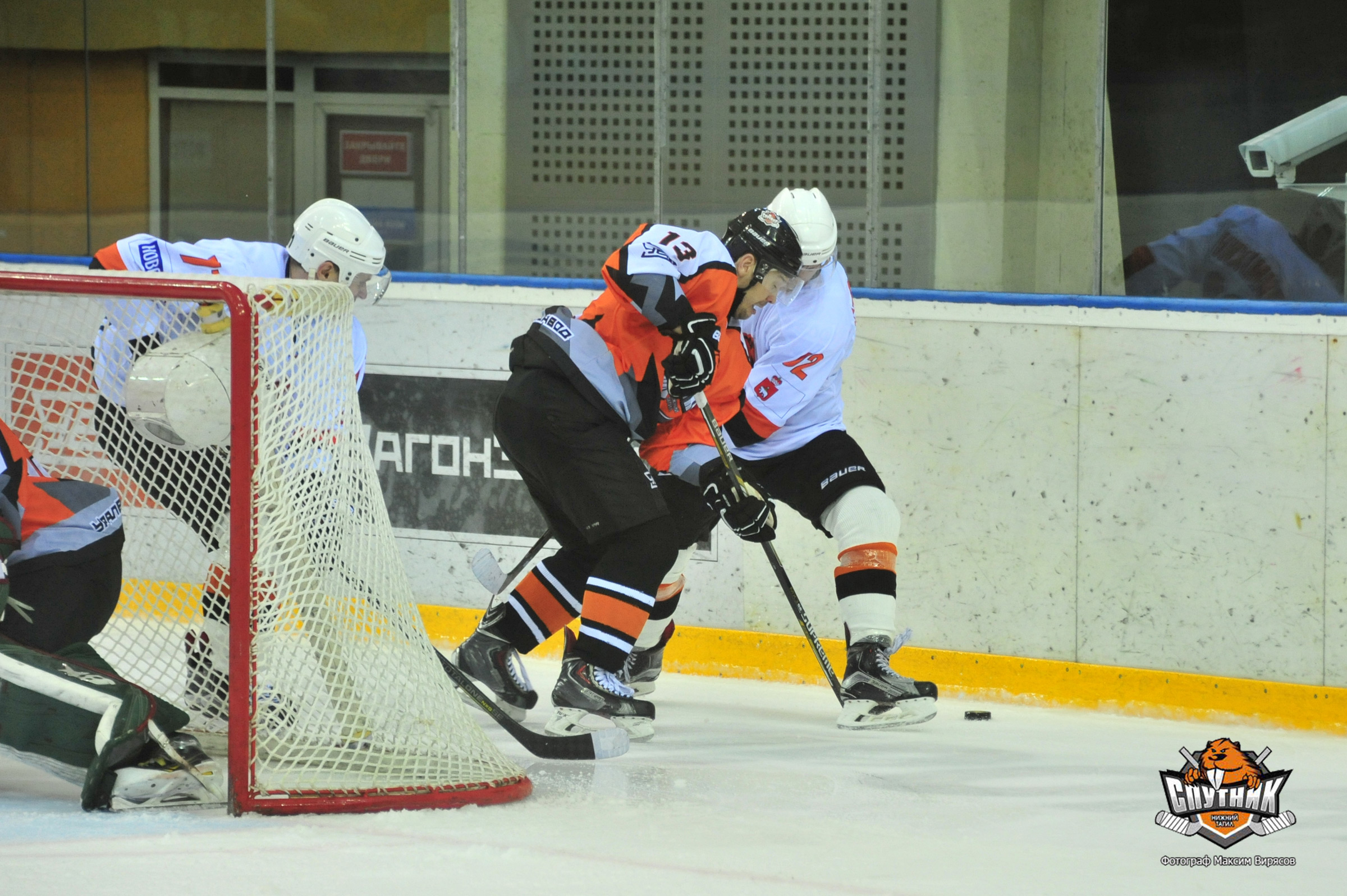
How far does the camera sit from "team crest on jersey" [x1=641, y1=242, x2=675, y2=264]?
9.32 feet

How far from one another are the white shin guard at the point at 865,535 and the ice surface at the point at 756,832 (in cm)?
25

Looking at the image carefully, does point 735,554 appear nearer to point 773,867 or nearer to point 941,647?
point 941,647

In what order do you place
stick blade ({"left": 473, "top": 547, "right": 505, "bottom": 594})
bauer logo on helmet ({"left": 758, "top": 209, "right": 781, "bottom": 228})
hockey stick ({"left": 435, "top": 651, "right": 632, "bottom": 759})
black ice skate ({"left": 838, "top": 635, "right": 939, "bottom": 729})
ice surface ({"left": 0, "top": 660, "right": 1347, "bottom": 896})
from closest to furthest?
1. ice surface ({"left": 0, "top": 660, "right": 1347, "bottom": 896})
2. hockey stick ({"left": 435, "top": 651, "right": 632, "bottom": 759})
3. bauer logo on helmet ({"left": 758, "top": 209, "right": 781, "bottom": 228})
4. black ice skate ({"left": 838, "top": 635, "right": 939, "bottom": 729})
5. stick blade ({"left": 473, "top": 547, "right": 505, "bottom": 594})

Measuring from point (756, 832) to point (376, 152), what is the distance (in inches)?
116

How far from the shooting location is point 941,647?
Answer: 375 cm

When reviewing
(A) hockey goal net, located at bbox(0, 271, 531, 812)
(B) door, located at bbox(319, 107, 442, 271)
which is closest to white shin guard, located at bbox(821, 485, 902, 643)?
(A) hockey goal net, located at bbox(0, 271, 531, 812)

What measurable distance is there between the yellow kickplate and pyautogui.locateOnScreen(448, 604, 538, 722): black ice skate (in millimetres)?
897

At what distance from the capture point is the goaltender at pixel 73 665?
2305 millimetres

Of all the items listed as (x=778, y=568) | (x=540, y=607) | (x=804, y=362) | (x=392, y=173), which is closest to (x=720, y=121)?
(x=392, y=173)

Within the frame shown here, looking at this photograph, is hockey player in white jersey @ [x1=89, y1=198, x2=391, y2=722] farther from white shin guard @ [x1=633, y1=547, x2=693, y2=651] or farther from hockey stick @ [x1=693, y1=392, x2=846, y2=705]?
white shin guard @ [x1=633, y1=547, x2=693, y2=651]

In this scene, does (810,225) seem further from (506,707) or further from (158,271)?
(158,271)

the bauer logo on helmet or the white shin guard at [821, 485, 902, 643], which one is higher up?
the bauer logo on helmet

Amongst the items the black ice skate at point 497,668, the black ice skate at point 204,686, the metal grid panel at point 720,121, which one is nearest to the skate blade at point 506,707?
the black ice skate at point 497,668

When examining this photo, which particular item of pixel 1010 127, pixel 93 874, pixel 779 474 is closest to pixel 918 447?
pixel 779 474
